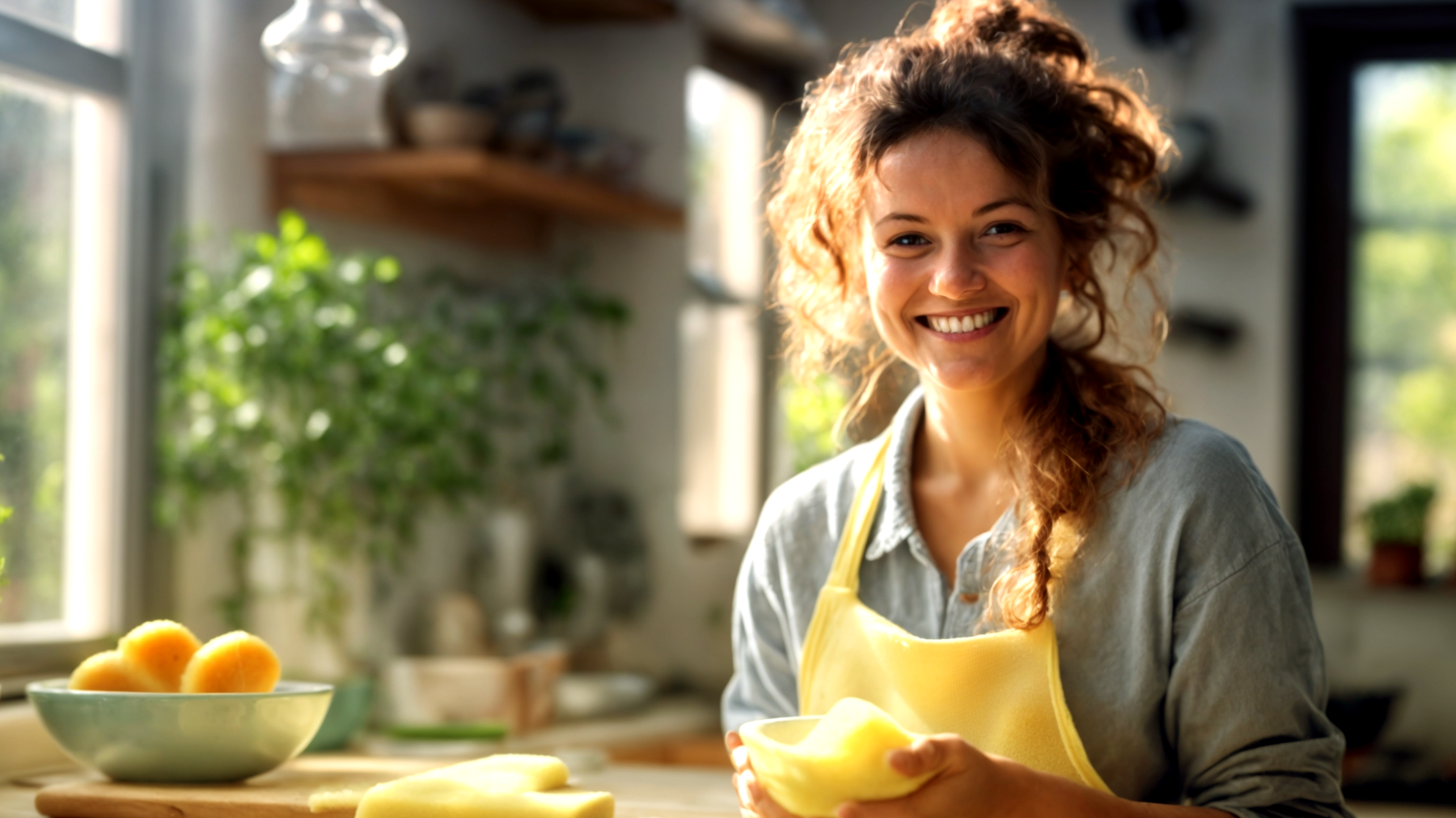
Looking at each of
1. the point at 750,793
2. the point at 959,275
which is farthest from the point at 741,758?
the point at 959,275

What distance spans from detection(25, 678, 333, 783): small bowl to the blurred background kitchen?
1.00 ft

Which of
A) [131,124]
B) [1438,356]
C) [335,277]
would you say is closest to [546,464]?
[335,277]

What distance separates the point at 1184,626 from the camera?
124 cm

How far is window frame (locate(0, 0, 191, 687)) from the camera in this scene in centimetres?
257

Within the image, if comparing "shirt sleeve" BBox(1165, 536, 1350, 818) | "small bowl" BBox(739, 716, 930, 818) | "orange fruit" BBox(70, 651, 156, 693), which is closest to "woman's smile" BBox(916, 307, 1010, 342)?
"shirt sleeve" BBox(1165, 536, 1350, 818)

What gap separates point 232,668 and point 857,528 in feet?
1.85

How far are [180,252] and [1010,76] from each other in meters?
1.74

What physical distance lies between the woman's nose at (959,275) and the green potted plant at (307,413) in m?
1.31

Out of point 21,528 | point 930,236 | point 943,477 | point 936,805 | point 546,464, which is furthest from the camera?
point 546,464

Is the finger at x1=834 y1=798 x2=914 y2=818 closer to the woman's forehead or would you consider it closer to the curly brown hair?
the curly brown hair

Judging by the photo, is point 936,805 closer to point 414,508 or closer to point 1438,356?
point 414,508

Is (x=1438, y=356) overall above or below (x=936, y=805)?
above

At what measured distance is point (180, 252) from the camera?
2652 mm

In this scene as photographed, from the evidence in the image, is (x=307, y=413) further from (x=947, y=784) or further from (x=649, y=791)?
(x=947, y=784)
